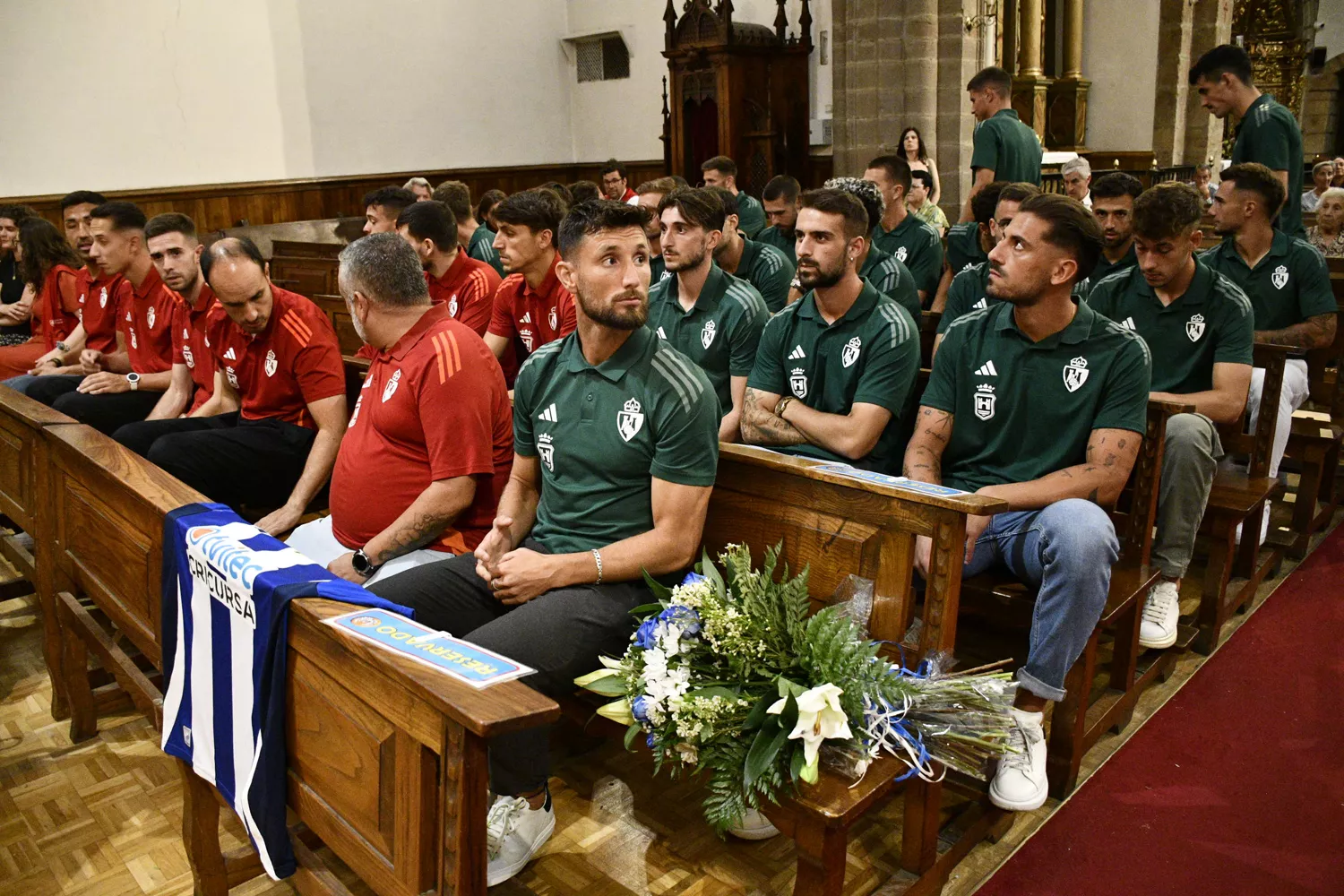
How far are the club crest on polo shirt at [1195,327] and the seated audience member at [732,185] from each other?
3.44 meters

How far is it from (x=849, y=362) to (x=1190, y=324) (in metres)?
1.21

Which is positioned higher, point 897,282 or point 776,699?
point 897,282

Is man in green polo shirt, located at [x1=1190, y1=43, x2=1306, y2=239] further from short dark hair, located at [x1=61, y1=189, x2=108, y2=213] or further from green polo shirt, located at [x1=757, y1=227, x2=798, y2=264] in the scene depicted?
short dark hair, located at [x1=61, y1=189, x2=108, y2=213]

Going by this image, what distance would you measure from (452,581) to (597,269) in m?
0.79

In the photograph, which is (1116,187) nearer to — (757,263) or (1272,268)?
(1272,268)

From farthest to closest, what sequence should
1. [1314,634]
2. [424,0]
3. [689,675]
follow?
[424,0] < [1314,634] < [689,675]

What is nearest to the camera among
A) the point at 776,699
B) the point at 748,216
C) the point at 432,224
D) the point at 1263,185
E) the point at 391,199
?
the point at 776,699

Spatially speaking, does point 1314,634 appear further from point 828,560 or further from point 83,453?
point 83,453

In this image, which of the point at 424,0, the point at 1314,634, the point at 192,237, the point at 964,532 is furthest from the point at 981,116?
the point at 424,0

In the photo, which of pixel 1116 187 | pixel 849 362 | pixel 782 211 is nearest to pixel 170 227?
pixel 849 362

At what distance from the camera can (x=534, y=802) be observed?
2.22m

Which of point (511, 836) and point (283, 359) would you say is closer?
point (511, 836)

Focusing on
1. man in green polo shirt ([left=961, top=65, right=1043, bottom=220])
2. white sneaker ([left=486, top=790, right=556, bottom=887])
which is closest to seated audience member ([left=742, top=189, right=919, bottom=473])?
white sneaker ([left=486, top=790, right=556, bottom=887])

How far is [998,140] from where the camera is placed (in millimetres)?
5469
